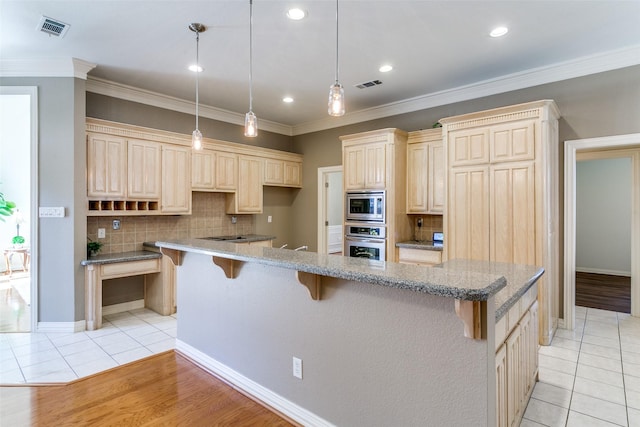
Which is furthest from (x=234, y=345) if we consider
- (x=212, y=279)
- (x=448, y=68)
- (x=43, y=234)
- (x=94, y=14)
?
(x=448, y=68)

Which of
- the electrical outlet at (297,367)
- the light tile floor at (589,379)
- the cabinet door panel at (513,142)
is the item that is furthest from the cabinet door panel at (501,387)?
the cabinet door panel at (513,142)

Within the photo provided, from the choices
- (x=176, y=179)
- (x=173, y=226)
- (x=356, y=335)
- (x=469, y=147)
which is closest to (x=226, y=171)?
(x=176, y=179)

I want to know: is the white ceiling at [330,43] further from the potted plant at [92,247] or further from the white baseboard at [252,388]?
the white baseboard at [252,388]

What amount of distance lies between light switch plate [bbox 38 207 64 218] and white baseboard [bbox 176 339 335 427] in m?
1.96

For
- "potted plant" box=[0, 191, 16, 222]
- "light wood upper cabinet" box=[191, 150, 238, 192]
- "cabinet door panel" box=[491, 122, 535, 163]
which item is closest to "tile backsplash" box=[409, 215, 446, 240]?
"cabinet door panel" box=[491, 122, 535, 163]

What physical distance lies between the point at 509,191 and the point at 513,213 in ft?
0.77

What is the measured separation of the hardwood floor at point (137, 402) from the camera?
7.14 feet

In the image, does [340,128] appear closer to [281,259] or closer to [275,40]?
[275,40]

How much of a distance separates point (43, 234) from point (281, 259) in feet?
10.8

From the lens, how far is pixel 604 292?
17.7 feet

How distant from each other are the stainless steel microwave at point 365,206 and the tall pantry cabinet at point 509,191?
0.92 metres

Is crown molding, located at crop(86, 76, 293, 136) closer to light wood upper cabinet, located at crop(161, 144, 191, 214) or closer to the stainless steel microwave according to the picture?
light wood upper cabinet, located at crop(161, 144, 191, 214)

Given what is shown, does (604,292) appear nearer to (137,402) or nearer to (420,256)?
(420,256)

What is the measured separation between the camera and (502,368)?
1668mm
